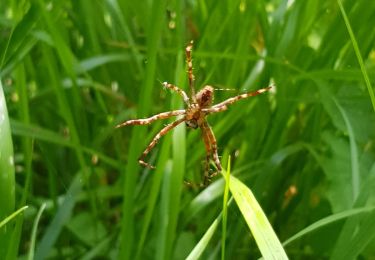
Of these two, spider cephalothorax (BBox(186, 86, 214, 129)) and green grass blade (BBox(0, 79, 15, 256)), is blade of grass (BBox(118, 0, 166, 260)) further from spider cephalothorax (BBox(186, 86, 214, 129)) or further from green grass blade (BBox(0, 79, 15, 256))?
green grass blade (BBox(0, 79, 15, 256))

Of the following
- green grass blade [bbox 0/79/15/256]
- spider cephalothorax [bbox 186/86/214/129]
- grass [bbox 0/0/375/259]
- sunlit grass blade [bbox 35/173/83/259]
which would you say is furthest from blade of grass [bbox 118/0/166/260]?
green grass blade [bbox 0/79/15/256]

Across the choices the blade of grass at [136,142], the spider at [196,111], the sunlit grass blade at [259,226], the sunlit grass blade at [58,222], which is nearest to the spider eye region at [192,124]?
the spider at [196,111]

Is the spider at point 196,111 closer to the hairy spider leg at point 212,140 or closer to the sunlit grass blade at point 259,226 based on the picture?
the hairy spider leg at point 212,140

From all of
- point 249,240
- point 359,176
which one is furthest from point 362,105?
point 249,240

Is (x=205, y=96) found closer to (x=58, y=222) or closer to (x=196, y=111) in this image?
(x=196, y=111)

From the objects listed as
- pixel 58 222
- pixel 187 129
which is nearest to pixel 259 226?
pixel 58 222
